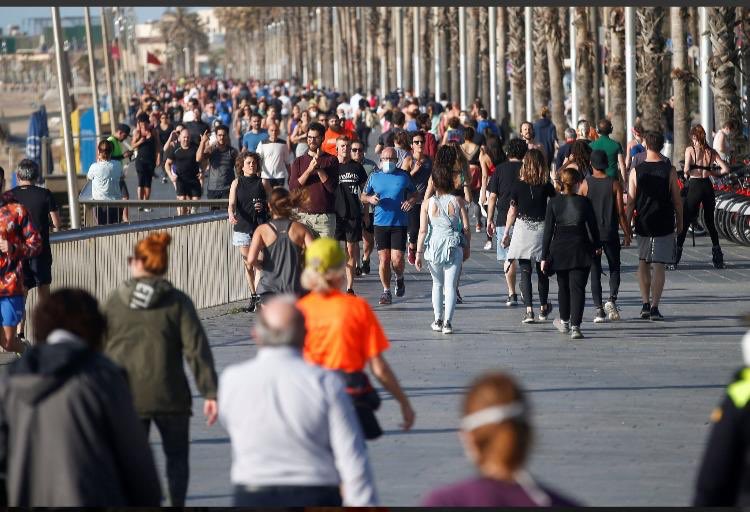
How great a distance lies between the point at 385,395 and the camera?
11.8 m

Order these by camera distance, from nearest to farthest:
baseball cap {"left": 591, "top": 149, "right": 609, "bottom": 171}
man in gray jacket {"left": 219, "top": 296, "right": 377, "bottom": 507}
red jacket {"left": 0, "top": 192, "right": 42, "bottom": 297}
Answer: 1. man in gray jacket {"left": 219, "top": 296, "right": 377, "bottom": 507}
2. red jacket {"left": 0, "top": 192, "right": 42, "bottom": 297}
3. baseball cap {"left": 591, "top": 149, "right": 609, "bottom": 171}

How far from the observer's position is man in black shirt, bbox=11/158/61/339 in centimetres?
1307

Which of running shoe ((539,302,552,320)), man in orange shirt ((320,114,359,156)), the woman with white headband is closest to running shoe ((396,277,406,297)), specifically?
running shoe ((539,302,552,320))

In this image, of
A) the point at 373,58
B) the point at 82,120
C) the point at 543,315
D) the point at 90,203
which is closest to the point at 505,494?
the point at 543,315

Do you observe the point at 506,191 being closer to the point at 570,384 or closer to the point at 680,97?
the point at 570,384

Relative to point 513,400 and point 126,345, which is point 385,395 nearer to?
point 126,345

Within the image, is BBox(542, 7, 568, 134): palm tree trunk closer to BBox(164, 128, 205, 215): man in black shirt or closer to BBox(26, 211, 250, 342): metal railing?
BBox(164, 128, 205, 215): man in black shirt

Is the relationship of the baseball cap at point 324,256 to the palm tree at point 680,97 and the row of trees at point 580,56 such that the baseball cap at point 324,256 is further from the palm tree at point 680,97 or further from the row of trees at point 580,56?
the palm tree at point 680,97

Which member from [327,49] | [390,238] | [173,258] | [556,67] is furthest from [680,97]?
[327,49]

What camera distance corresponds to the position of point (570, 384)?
12023 mm

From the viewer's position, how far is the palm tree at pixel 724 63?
24375mm

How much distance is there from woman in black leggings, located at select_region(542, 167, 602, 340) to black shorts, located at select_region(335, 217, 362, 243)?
2.98m

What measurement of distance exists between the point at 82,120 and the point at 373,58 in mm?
47766

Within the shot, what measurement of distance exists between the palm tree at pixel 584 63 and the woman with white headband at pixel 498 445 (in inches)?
1199
